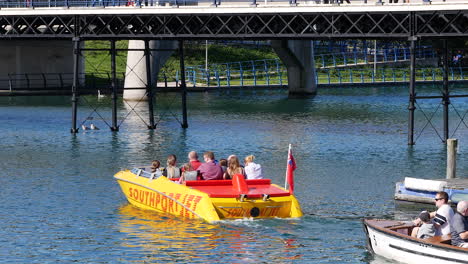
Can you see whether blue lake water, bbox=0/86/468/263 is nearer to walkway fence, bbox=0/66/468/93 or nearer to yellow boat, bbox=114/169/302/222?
yellow boat, bbox=114/169/302/222

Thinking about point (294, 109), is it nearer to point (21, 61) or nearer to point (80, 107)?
point (80, 107)

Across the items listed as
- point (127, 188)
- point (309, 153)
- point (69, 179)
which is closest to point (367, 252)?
point (127, 188)

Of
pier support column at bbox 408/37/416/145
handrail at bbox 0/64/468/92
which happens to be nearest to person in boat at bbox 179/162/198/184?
pier support column at bbox 408/37/416/145

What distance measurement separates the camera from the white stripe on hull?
20547mm

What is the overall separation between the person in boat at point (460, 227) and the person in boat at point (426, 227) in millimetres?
524

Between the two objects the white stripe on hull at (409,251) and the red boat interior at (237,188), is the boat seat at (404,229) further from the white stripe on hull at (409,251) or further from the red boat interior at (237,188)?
the red boat interior at (237,188)

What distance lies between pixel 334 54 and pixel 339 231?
273 ft

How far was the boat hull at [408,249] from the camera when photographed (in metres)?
20.5

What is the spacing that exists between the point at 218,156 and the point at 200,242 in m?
17.5

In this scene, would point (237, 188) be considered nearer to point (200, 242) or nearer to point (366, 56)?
point (200, 242)

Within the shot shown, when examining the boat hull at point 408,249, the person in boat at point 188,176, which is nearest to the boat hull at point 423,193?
the person in boat at point 188,176

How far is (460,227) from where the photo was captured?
2094 cm

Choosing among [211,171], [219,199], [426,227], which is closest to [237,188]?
[219,199]

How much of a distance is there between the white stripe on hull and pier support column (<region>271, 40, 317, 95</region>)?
201 feet
